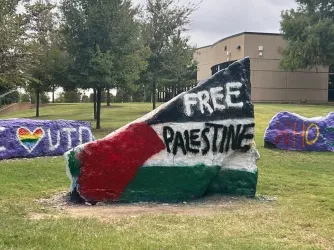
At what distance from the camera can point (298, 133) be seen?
1603cm

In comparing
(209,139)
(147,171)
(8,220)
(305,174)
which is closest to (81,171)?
(147,171)

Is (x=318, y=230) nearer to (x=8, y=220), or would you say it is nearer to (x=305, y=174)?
(x=8, y=220)

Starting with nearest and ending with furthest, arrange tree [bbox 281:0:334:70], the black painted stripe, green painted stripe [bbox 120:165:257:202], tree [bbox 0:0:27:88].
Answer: green painted stripe [bbox 120:165:257:202] → the black painted stripe → tree [bbox 0:0:27:88] → tree [bbox 281:0:334:70]

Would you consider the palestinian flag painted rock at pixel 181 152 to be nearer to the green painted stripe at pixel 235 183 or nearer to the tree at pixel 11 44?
the green painted stripe at pixel 235 183

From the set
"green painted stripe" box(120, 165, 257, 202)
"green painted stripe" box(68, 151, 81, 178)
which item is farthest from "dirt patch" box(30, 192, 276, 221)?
"green painted stripe" box(68, 151, 81, 178)

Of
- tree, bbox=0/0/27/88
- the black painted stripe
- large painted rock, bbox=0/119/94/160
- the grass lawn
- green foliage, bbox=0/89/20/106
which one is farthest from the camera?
green foliage, bbox=0/89/20/106

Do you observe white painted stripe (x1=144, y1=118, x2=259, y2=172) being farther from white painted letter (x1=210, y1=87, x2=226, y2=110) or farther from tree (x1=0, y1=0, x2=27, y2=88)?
tree (x1=0, y1=0, x2=27, y2=88)

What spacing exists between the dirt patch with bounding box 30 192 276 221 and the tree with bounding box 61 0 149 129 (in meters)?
11.5

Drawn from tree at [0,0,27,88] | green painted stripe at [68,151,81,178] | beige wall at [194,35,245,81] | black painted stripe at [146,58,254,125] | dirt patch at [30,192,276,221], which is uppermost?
beige wall at [194,35,245,81]

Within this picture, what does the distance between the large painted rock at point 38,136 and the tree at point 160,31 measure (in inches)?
594

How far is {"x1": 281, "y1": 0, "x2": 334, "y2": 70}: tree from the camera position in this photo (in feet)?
125

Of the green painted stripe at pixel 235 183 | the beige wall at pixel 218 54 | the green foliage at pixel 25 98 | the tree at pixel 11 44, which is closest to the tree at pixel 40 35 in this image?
the tree at pixel 11 44

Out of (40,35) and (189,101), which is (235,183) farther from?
(40,35)

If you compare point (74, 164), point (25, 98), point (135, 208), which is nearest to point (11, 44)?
point (74, 164)
